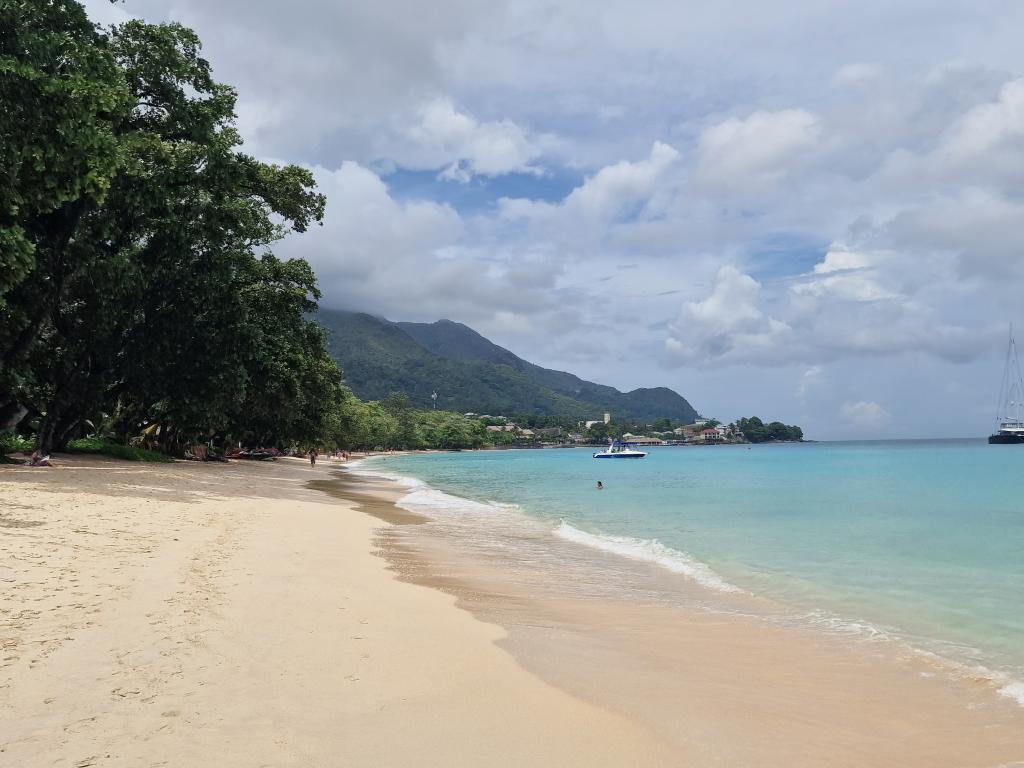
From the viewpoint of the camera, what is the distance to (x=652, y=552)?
16.0 m

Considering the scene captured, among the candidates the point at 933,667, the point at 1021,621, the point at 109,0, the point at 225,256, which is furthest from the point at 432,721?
the point at 225,256

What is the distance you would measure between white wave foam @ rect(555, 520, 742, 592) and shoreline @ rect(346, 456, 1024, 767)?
2977 millimetres

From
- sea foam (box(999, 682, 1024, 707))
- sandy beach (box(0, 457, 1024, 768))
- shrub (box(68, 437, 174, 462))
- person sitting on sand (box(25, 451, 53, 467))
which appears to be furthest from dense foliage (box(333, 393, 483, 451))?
sea foam (box(999, 682, 1024, 707))

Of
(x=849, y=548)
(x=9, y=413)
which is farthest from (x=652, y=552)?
(x=9, y=413)

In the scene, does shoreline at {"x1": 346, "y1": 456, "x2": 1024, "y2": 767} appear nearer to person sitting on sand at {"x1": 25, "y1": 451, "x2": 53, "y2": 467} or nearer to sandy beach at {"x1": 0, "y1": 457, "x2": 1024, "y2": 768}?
sandy beach at {"x1": 0, "y1": 457, "x2": 1024, "y2": 768}

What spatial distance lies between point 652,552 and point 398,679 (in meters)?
11.6

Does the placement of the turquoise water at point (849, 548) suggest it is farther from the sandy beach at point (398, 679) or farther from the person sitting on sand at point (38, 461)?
the person sitting on sand at point (38, 461)

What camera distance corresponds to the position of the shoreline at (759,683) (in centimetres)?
501

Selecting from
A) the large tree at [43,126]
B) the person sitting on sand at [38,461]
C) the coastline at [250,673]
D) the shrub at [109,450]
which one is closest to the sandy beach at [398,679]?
the coastline at [250,673]

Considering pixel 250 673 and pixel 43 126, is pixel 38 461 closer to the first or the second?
pixel 43 126

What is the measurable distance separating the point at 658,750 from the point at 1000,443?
739 ft

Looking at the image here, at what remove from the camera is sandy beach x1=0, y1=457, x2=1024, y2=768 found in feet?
13.8

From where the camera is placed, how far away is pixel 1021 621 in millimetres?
9734

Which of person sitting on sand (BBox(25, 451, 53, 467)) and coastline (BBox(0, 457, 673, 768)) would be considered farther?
person sitting on sand (BBox(25, 451, 53, 467))
